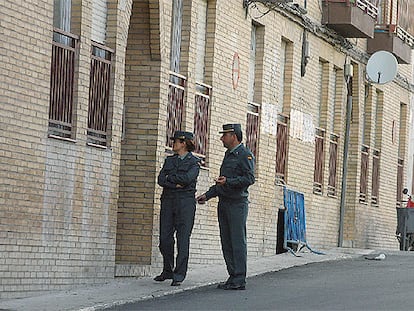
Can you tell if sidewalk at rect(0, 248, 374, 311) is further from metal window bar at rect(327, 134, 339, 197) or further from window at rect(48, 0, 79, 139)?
metal window bar at rect(327, 134, 339, 197)

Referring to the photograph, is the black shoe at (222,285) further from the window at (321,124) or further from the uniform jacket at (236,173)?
the window at (321,124)

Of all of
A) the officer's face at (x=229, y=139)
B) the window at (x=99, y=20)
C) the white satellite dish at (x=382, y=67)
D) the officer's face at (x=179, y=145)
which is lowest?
the officer's face at (x=179, y=145)

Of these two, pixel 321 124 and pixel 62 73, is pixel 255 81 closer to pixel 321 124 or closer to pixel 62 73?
pixel 321 124

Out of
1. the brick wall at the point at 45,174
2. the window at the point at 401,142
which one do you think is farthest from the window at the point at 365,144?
the brick wall at the point at 45,174

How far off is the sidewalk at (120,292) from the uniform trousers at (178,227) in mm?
243

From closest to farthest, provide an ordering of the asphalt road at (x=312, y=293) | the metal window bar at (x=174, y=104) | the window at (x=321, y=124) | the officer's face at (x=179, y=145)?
1. the asphalt road at (x=312, y=293)
2. the officer's face at (x=179, y=145)
3. the metal window bar at (x=174, y=104)
4. the window at (x=321, y=124)

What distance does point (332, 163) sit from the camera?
30.6 metres

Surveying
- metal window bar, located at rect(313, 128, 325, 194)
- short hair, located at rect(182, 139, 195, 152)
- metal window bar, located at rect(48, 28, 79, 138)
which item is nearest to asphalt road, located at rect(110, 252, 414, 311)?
short hair, located at rect(182, 139, 195, 152)

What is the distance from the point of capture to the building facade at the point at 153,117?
15.9m

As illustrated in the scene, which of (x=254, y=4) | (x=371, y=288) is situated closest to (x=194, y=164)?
(x=371, y=288)

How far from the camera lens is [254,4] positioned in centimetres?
2373

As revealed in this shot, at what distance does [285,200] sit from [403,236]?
9174 millimetres

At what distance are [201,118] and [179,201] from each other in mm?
4388

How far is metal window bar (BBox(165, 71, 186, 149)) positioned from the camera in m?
20.5
